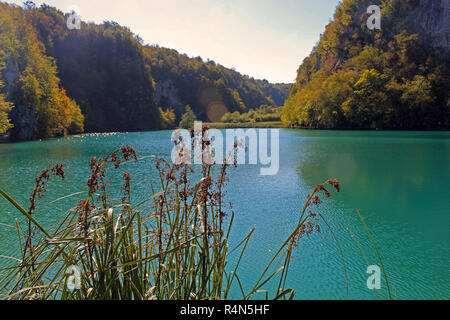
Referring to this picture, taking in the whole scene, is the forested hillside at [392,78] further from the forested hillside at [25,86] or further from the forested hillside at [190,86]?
the forested hillside at [190,86]

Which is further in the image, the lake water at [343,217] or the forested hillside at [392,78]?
the forested hillside at [392,78]

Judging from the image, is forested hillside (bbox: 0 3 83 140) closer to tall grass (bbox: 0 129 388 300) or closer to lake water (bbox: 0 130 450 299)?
lake water (bbox: 0 130 450 299)

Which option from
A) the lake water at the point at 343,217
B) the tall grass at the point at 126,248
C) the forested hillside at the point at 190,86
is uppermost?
the forested hillside at the point at 190,86

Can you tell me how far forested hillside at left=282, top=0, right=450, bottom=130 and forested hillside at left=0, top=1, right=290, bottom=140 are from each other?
34754 millimetres

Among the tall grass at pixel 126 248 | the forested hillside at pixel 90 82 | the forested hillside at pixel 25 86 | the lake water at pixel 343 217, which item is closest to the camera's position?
the tall grass at pixel 126 248

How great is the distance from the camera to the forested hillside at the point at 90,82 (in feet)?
98.5

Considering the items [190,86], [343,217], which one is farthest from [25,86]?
[190,86]

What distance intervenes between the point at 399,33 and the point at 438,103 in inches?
542

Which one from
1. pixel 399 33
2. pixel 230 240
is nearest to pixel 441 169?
pixel 230 240

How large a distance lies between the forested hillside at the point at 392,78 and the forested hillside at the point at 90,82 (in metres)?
34.8

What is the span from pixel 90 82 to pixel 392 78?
197 feet

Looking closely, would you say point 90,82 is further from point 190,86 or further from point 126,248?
point 126,248

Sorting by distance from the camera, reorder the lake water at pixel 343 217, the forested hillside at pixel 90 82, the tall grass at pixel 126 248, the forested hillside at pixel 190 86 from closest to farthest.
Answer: the tall grass at pixel 126 248 → the lake water at pixel 343 217 → the forested hillside at pixel 90 82 → the forested hillside at pixel 190 86

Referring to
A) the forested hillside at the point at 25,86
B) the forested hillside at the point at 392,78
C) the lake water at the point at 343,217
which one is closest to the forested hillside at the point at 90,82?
the forested hillside at the point at 25,86
